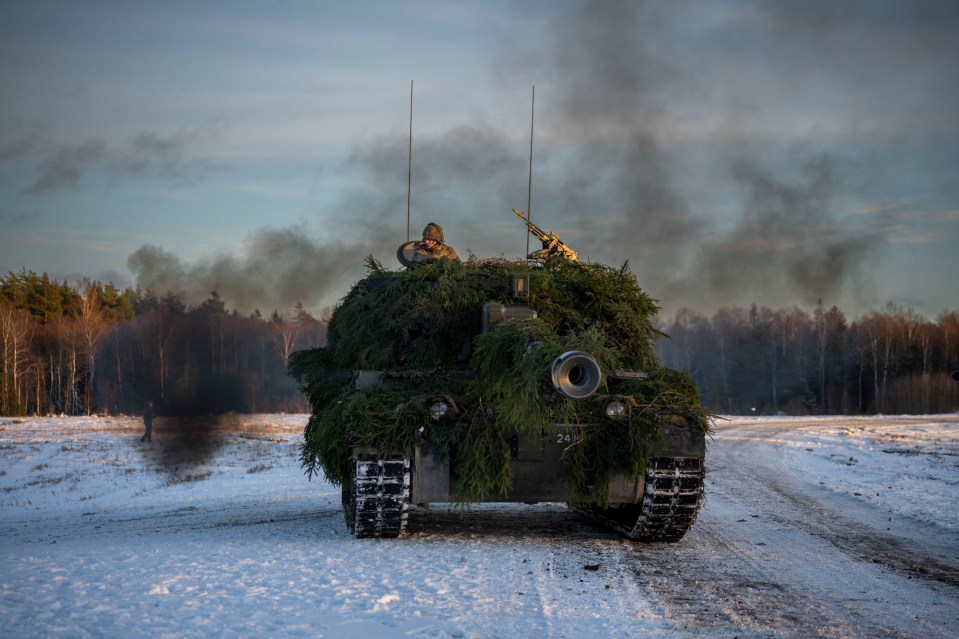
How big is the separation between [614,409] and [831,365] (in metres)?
59.2

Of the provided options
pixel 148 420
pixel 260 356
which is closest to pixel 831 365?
pixel 260 356

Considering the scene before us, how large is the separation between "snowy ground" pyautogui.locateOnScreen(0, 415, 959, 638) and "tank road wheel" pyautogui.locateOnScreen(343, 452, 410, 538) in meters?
0.25

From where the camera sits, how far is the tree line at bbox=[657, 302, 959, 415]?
→ 58.7m

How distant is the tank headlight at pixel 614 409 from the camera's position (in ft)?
25.2

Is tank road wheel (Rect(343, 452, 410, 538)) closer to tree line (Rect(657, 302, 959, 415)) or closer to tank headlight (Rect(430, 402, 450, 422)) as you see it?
tank headlight (Rect(430, 402, 450, 422))

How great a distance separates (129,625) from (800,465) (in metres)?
15.6

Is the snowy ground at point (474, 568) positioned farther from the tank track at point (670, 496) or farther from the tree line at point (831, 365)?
the tree line at point (831, 365)

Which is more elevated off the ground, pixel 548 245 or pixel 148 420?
pixel 548 245

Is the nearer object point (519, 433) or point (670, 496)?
point (519, 433)

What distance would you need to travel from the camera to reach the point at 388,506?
7648 mm

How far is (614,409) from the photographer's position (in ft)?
25.2

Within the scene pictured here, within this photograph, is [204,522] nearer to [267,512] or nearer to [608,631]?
[267,512]

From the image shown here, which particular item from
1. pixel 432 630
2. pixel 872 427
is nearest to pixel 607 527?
pixel 432 630

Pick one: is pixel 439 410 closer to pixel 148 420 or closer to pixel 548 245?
pixel 548 245
